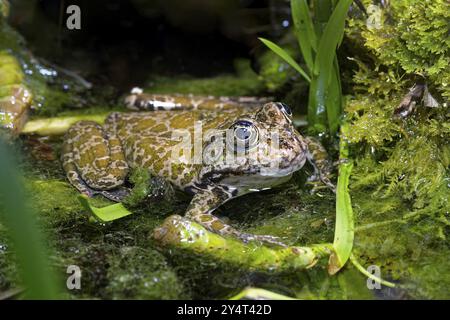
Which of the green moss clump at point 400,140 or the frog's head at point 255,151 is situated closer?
the green moss clump at point 400,140

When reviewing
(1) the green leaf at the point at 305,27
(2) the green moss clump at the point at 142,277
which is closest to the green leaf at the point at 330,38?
(1) the green leaf at the point at 305,27

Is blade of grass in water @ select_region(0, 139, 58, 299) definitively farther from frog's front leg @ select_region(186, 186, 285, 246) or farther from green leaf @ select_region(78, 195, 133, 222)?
frog's front leg @ select_region(186, 186, 285, 246)

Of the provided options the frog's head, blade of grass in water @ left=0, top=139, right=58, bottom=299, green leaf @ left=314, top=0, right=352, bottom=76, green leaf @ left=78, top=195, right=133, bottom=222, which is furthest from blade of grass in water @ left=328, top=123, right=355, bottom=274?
blade of grass in water @ left=0, top=139, right=58, bottom=299

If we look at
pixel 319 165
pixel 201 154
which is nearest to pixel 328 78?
pixel 319 165

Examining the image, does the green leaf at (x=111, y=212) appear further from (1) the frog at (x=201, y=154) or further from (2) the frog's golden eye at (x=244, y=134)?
(2) the frog's golden eye at (x=244, y=134)

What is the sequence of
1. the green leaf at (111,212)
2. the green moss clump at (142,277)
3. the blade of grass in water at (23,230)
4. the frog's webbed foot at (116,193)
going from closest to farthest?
the blade of grass in water at (23,230)
the green moss clump at (142,277)
the green leaf at (111,212)
the frog's webbed foot at (116,193)

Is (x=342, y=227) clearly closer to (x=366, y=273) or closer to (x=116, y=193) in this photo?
(x=366, y=273)
